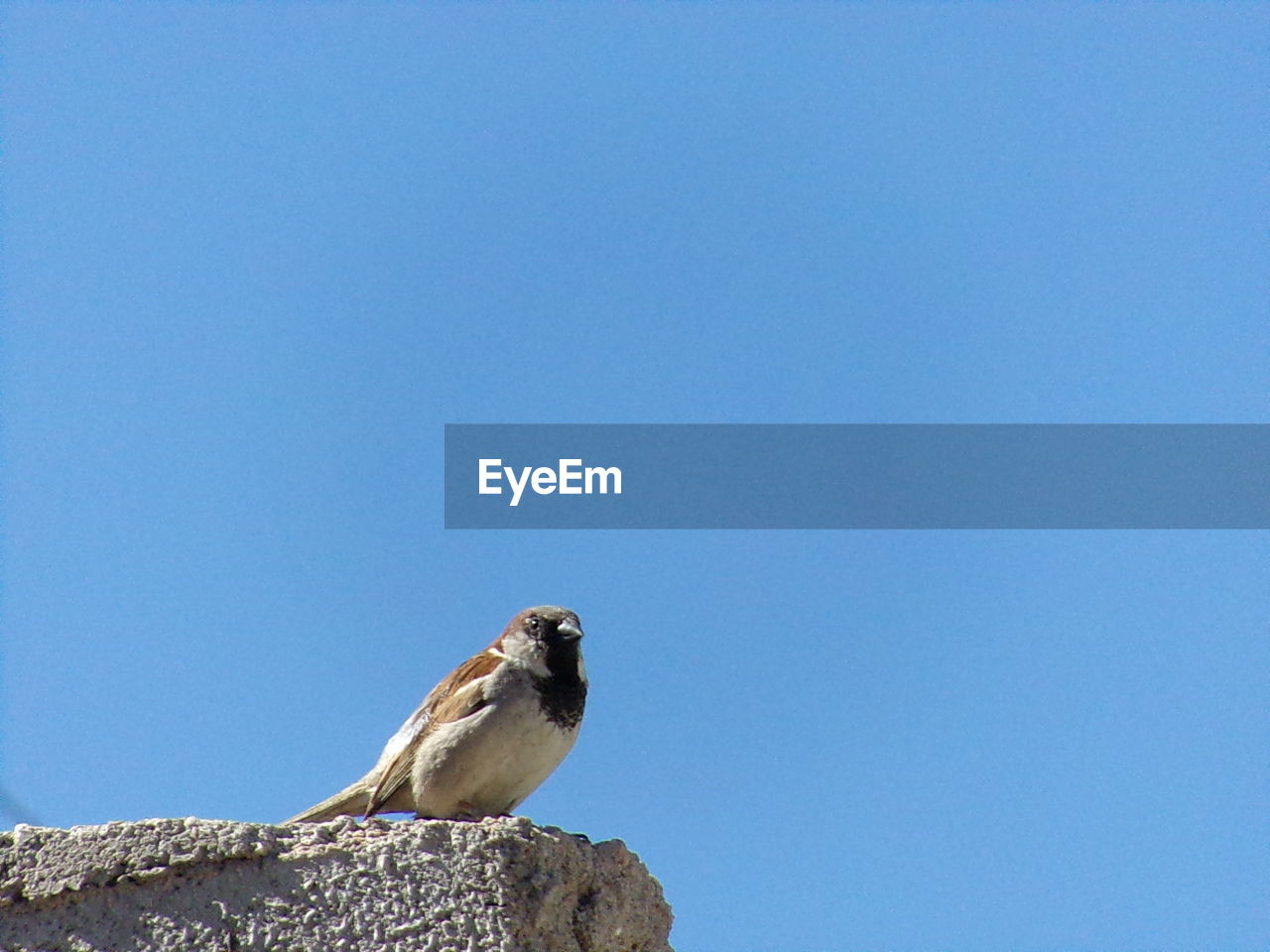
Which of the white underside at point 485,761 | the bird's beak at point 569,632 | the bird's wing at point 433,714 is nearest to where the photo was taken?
the white underside at point 485,761

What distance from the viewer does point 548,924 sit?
10.3ft

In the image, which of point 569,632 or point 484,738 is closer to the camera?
point 484,738

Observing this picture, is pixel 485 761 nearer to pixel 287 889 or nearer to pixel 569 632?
pixel 569 632

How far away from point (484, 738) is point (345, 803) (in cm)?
73

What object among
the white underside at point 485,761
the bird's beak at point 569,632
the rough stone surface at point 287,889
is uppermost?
the bird's beak at point 569,632

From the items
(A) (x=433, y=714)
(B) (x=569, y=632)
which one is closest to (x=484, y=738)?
(A) (x=433, y=714)

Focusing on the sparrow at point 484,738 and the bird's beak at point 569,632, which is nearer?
the sparrow at point 484,738

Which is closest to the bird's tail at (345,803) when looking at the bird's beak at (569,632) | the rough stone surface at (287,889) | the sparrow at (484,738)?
the sparrow at (484,738)

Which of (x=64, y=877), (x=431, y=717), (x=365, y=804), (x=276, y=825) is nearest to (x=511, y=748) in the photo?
(x=431, y=717)

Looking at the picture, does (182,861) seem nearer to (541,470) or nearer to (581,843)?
(581,843)

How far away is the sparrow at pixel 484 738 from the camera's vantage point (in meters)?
4.53

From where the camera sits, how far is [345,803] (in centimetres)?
497

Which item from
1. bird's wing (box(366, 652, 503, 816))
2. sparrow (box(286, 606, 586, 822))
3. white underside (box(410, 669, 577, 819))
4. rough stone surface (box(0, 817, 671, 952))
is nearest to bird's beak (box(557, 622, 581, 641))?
sparrow (box(286, 606, 586, 822))

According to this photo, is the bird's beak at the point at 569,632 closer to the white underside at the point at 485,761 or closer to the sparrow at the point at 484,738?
the sparrow at the point at 484,738
